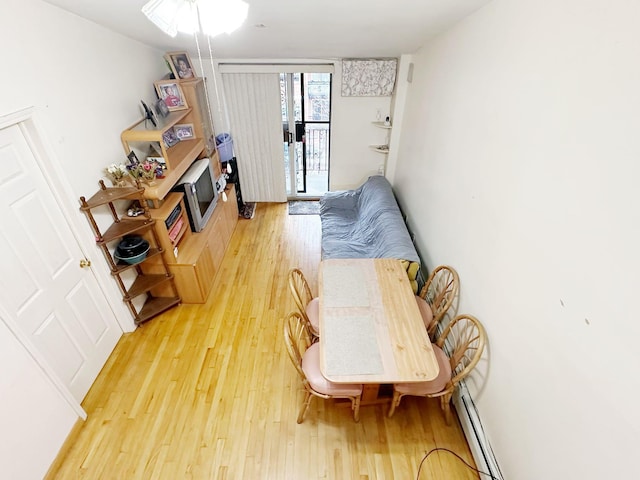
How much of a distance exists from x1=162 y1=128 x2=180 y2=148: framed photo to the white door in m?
1.22

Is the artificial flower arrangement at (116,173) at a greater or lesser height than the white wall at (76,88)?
lesser

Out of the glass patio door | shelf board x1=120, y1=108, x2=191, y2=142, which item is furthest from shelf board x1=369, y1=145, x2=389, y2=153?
shelf board x1=120, y1=108, x2=191, y2=142

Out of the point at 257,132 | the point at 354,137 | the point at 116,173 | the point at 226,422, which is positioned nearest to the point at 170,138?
the point at 116,173

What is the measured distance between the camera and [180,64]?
314 cm

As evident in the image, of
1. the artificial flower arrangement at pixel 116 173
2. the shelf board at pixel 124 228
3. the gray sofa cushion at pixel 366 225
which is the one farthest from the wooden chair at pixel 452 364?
the artificial flower arrangement at pixel 116 173

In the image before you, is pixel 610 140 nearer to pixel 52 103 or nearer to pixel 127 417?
pixel 52 103

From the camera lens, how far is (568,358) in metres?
1.23

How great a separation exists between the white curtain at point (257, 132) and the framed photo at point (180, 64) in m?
0.73

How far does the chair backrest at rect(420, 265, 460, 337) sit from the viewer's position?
7.30 feet

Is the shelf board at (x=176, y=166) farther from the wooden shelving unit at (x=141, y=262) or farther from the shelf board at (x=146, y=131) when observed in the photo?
the shelf board at (x=146, y=131)

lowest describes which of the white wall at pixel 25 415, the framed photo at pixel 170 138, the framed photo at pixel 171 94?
the white wall at pixel 25 415

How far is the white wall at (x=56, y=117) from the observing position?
1.67 meters

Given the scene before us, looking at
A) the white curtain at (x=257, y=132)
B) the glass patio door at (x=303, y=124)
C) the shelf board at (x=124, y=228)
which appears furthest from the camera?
the glass patio door at (x=303, y=124)

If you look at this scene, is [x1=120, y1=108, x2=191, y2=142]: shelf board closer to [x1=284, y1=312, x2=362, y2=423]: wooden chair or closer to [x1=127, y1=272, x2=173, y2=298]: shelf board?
[x1=127, y1=272, x2=173, y2=298]: shelf board
